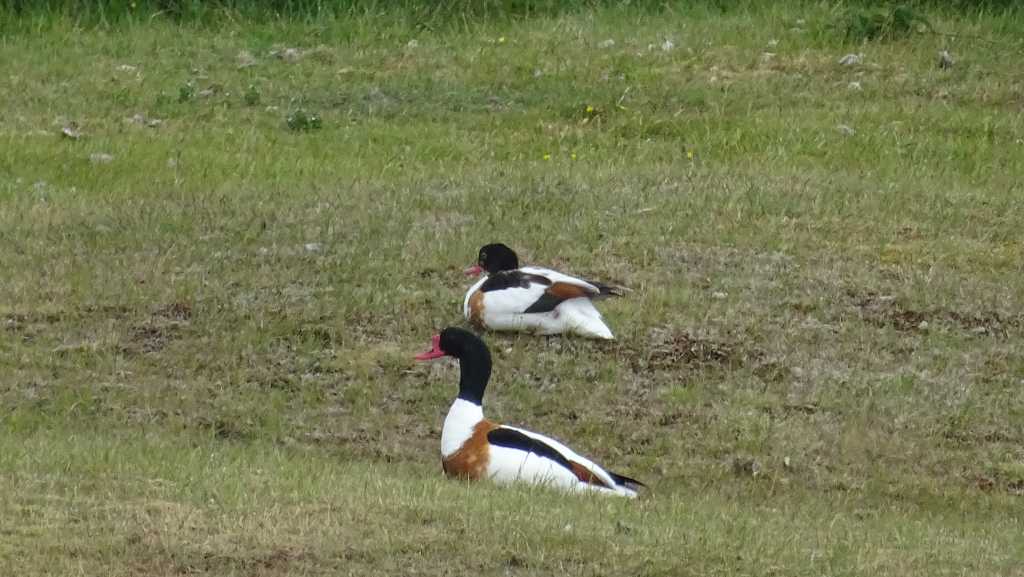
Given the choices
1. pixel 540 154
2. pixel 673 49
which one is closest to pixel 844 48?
pixel 673 49

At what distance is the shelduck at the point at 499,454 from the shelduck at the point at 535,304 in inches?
57.9

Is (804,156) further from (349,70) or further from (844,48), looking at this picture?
(349,70)

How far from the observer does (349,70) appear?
17219 mm

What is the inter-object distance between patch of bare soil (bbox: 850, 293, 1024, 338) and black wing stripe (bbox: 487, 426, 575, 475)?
3389 mm

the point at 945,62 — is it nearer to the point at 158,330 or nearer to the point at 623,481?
the point at 158,330

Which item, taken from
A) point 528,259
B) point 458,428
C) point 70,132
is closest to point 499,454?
point 458,428

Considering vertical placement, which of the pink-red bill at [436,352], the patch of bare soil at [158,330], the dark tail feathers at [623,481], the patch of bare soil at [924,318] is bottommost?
the patch of bare soil at [924,318]

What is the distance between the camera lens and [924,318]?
11344 millimetres

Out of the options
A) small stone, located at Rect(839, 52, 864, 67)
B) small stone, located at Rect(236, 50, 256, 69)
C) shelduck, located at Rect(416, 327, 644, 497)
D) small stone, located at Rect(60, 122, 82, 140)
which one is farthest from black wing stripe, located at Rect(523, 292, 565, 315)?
small stone, located at Rect(839, 52, 864, 67)

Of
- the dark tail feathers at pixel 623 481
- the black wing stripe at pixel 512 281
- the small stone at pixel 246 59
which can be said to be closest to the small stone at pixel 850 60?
the small stone at pixel 246 59

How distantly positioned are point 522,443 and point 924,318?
12.2 feet

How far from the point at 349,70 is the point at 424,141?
214cm

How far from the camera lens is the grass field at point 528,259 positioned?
728 centimetres

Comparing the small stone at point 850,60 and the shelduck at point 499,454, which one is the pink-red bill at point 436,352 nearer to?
the shelduck at point 499,454
